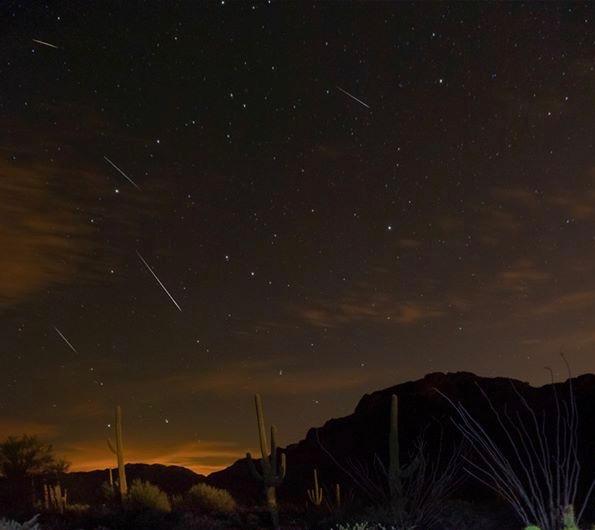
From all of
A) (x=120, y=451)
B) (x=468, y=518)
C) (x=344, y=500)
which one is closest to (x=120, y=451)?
(x=120, y=451)

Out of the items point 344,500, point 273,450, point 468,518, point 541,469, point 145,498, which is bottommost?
point 468,518

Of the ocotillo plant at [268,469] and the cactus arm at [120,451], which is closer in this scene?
the ocotillo plant at [268,469]

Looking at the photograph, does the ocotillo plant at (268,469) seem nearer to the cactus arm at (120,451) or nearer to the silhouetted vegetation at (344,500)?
the silhouetted vegetation at (344,500)

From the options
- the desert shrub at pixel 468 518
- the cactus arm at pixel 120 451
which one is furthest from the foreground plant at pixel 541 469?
the cactus arm at pixel 120 451

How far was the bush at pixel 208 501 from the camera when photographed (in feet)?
83.9

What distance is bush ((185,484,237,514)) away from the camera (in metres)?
25.6

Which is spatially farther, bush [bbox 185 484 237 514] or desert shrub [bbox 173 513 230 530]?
bush [bbox 185 484 237 514]

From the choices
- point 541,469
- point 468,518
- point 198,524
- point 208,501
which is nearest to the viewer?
point 541,469


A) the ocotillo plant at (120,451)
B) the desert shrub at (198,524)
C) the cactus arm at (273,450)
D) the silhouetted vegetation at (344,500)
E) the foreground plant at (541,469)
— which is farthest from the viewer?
the ocotillo plant at (120,451)

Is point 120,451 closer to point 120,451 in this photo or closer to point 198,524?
point 120,451

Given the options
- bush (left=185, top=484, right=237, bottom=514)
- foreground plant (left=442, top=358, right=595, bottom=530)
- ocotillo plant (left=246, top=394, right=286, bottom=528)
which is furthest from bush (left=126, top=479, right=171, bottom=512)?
foreground plant (left=442, top=358, right=595, bottom=530)

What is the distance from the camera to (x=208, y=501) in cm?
2630

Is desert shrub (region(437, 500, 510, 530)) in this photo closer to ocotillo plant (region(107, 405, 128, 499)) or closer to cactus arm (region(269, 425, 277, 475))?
cactus arm (region(269, 425, 277, 475))

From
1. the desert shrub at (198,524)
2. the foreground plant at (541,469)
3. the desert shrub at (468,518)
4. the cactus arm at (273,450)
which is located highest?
the cactus arm at (273,450)
